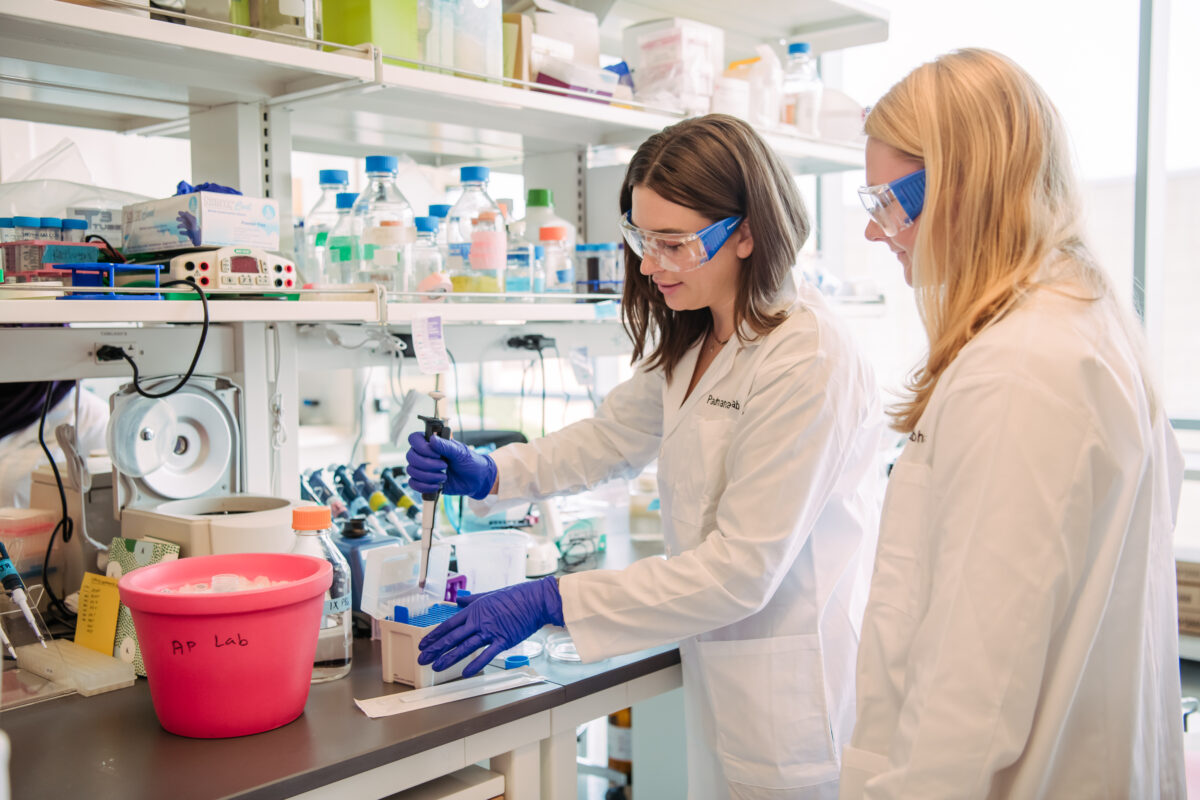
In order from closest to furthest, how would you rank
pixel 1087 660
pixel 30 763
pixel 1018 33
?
pixel 1087 660 < pixel 30 763 < pixel 1018 33

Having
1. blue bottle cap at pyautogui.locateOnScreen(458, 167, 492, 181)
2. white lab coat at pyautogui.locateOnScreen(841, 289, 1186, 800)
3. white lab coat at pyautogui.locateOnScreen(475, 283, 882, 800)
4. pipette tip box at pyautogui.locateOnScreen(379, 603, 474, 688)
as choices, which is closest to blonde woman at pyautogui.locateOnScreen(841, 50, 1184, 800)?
white lab coat at pyautogui.locateOnScreen(841, 289, 1186, 800)

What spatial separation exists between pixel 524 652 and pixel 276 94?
1146mm

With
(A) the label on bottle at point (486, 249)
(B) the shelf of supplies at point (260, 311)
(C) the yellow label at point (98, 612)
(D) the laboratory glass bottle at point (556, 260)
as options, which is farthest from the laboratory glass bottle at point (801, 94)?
(C) the yellow label at point (98, 612)

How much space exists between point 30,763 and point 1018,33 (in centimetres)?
358

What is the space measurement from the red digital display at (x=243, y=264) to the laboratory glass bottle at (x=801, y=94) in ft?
5.10

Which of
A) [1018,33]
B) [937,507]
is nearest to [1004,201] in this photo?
[937,507]

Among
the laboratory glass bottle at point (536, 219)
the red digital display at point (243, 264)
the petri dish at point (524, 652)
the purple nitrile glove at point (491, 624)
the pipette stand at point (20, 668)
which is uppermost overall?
the laboratory glass bottle at point (536, 219)

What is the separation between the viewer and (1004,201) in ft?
3.41

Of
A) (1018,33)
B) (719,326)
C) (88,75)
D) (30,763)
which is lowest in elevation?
(30,763)

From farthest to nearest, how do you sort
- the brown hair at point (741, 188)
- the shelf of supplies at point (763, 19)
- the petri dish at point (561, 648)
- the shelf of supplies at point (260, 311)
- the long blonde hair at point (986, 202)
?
1. the shelf of supplies at point (763, 19)
2. the petri dish at point (561, 648)
3. the brown hair at point (741, 188)
4. the shelf of supplies at point (260, 311)
5. the long blonde hair at point (986, 202)

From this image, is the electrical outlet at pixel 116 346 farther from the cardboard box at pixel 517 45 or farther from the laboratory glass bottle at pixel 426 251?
the cardboard box at pixel 517 45

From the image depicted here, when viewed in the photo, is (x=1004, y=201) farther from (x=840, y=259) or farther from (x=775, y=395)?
(x=840, y=259)

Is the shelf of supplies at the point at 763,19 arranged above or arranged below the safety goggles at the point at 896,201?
above

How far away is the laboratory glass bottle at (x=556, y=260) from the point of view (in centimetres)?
215
